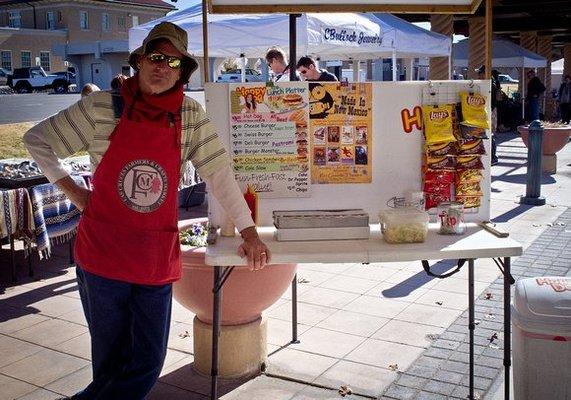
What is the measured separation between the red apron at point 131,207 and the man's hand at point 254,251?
1.33 feet

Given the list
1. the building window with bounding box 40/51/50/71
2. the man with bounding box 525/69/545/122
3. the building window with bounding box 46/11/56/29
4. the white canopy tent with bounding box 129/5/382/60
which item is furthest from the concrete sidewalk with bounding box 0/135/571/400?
the building window with bounding box 46/11/56/29

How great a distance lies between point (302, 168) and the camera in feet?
11.8

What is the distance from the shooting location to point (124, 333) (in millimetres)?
2785

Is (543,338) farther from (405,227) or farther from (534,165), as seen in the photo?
(534,165)

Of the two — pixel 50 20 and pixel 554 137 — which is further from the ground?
pixel 50 20

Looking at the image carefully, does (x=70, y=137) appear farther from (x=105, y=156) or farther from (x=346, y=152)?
(x=346, y=152)

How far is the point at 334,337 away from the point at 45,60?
2732 inches

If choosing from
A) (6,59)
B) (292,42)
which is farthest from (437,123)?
(6,59)

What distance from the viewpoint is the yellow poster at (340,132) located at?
11.7ft

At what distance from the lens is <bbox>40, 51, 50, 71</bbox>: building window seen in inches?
2628

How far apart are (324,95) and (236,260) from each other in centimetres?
111

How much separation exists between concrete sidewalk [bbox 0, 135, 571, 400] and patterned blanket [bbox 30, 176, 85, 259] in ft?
1.23

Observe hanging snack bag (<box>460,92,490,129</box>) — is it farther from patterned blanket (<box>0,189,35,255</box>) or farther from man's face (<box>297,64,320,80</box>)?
man's face (<box>297,64,320,80</box>)

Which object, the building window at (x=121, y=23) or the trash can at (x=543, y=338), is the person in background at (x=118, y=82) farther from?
the building window at (x=121, y=23)
